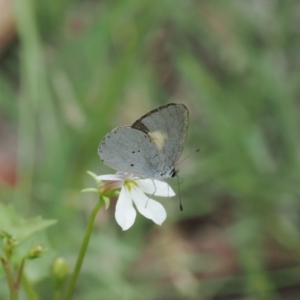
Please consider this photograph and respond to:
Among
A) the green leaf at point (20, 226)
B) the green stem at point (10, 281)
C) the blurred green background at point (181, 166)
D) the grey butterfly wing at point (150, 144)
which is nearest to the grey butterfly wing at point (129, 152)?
the grey butterfly wing at point (150, 144)

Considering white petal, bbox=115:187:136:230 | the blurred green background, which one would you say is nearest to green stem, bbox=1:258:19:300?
white petal, bbox=115:187:136:230

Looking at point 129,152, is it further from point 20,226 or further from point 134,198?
point 20,226

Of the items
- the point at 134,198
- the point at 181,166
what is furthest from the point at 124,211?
the point at 181,166

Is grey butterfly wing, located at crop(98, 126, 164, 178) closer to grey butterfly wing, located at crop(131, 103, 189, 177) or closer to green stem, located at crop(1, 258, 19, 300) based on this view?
grey butterfly wing, located at crop(131, 103, 189, 177)

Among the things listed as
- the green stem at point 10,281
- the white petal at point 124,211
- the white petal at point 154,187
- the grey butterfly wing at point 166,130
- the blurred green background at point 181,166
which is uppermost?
the blurred green background at point 181,166

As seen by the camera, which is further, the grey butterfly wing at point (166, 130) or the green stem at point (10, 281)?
the grey butterfly wing at point (166, 130)

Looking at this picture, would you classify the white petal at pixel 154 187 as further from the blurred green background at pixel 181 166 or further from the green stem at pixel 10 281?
the blurred green background at pixel 181 166

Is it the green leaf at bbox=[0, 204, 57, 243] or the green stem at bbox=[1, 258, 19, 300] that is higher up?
the green leaf at bbox=[0, 204, 57, 243]

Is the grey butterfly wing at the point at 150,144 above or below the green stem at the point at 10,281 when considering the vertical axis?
above

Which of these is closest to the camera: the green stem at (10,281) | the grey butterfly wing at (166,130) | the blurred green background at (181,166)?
the green stem at (10,281)
